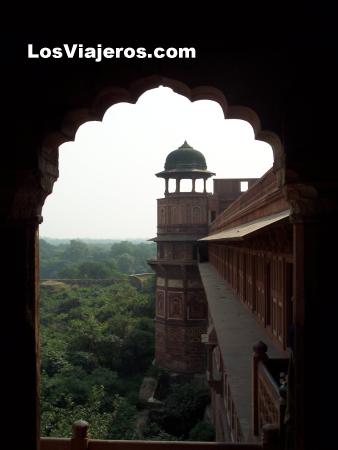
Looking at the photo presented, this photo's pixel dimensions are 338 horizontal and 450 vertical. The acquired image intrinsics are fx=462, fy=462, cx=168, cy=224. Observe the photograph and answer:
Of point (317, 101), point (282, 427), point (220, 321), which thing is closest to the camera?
point (317, 101)

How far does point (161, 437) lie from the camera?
15.8m

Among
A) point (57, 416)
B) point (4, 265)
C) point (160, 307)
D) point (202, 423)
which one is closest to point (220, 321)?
point (4, 265)

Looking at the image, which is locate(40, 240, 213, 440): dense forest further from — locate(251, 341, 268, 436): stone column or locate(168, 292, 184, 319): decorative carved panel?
locate(251, 341, 268, 436): stone column

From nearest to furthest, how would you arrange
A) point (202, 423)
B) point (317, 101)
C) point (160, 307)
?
point (317, 101)
point (202, 423)
point (160, 307)

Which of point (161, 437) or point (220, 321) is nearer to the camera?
point (220, 321)

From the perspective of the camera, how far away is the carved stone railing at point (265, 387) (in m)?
3.54

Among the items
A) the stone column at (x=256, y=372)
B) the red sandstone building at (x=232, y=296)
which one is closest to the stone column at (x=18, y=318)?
the red sandstone building at (x=232, y=296)

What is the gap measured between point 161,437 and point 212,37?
15650 millimetres

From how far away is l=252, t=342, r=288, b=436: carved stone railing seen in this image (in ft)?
11.6

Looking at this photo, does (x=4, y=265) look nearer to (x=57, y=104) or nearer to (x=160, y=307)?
(x=57, y=104)

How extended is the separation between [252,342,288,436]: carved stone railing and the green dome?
20502 millimetres

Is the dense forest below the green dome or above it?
below

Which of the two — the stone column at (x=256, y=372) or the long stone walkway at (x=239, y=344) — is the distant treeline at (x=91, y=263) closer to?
the long stone walkway at (x=239, y=344)

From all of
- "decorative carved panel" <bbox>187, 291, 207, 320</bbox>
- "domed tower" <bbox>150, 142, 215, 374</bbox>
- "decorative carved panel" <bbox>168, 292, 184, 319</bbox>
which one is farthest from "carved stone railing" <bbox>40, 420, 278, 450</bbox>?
"decorative carved panel" <bbox>168, 292, 184, 319</bbox>
